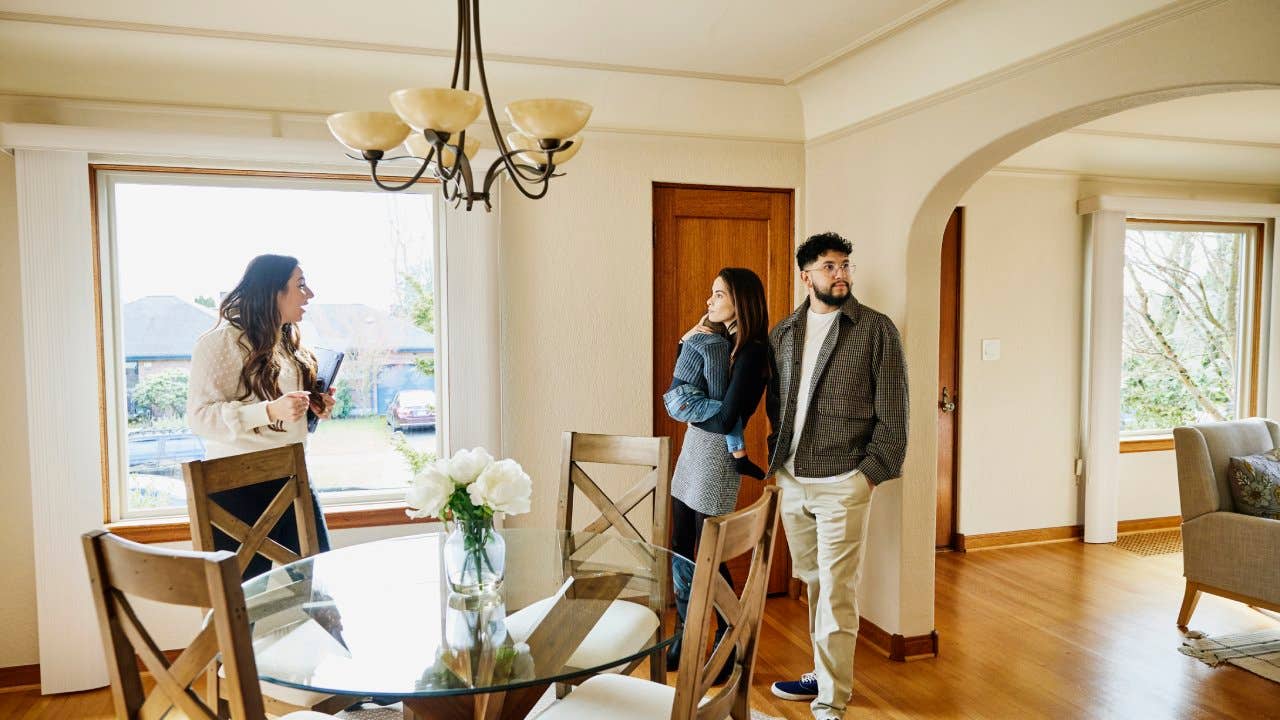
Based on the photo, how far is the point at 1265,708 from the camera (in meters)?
2.79

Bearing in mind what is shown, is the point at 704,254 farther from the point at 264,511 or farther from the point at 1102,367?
the point at 1102,367

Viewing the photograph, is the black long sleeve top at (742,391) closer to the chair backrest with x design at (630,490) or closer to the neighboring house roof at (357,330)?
the chair backrest with x design at (630,490)

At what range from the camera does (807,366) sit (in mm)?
2877

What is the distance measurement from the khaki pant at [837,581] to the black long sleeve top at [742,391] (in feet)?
1.26

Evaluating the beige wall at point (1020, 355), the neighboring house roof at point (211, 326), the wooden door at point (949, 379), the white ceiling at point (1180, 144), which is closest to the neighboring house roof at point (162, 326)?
the neighboring house roof at point (211, 326)

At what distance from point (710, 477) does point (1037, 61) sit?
1706 millimetres

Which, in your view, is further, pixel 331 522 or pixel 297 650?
pixel 331 522

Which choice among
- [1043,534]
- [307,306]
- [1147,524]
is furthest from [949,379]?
[307,306]

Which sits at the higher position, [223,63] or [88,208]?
[223,63]

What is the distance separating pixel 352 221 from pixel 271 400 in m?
1.11

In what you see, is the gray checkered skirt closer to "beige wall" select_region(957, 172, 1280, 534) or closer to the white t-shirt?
the white t-shirt

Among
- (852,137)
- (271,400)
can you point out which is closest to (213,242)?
(271,400)

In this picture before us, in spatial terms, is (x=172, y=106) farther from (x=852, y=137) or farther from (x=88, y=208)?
(x=852, y=137)

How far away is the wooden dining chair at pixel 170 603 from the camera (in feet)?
4.17
